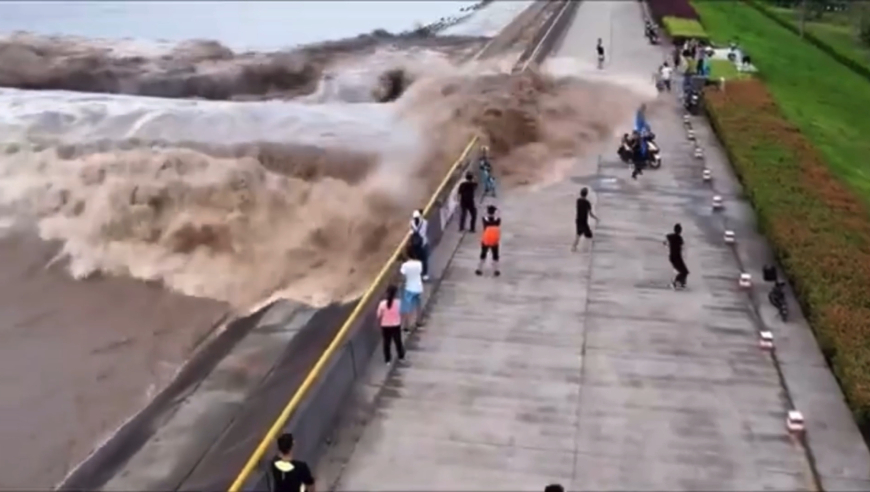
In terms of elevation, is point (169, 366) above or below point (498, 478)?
below

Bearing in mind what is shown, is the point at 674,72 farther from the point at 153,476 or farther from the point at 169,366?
the point at 153,476

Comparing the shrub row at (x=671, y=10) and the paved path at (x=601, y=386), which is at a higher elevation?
the shrub row at (x=671, y=10)

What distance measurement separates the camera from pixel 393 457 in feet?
34.5

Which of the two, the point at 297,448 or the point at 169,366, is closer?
the point at 297,448

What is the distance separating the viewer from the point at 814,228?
52.7 ft

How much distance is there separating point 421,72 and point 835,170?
19.4 meters

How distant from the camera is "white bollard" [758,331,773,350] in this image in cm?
1305

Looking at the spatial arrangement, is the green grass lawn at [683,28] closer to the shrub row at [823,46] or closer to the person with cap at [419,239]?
the shrub row at [823,46]

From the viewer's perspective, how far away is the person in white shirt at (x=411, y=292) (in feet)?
43.0

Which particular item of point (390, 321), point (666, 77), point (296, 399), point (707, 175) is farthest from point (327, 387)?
point (666, 77)

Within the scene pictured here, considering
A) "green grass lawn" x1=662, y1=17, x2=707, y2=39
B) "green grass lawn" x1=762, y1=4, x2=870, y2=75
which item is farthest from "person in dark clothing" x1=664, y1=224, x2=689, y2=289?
"green grass lawn" x1=662, y1=17, x2=707, y2=39

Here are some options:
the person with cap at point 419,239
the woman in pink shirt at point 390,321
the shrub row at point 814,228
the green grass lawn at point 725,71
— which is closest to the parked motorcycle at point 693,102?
the shrub row at point 814,228

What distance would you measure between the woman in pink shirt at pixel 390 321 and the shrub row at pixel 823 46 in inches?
635

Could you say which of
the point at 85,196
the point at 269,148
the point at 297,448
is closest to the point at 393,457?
the point at 297,448
